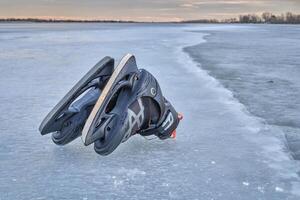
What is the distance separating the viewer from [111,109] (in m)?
3.22

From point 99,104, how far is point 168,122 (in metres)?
0.77

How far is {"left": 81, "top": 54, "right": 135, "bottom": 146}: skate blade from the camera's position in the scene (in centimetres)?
284

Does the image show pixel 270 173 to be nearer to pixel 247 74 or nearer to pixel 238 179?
pixel 238 179

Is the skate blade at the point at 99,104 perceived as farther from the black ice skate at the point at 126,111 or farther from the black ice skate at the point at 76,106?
the black ice skate at the point at 76,106

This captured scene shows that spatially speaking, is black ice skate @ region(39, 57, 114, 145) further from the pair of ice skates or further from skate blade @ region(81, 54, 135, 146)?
skate blade @ region(81, 54, 135, 146)

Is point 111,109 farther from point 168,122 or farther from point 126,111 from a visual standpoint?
point 168,122

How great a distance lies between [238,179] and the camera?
2.80m

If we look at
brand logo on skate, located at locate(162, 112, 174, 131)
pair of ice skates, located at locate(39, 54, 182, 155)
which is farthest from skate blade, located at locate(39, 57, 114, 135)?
brand logo on skate, located at locate(162, 112, 174, 131)

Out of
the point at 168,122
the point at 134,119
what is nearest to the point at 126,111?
the point at 134,119

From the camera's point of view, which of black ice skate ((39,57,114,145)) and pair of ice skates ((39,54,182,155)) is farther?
black ice skate ((39,57,114,145))

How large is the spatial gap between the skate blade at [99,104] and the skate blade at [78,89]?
17 centimetres

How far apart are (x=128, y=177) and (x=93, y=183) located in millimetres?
218

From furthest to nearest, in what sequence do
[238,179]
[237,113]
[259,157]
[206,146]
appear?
[237,113] < [206,146] < [259,157] < [238,179]

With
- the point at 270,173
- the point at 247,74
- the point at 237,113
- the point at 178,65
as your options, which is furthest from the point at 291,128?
the point at 178,65
